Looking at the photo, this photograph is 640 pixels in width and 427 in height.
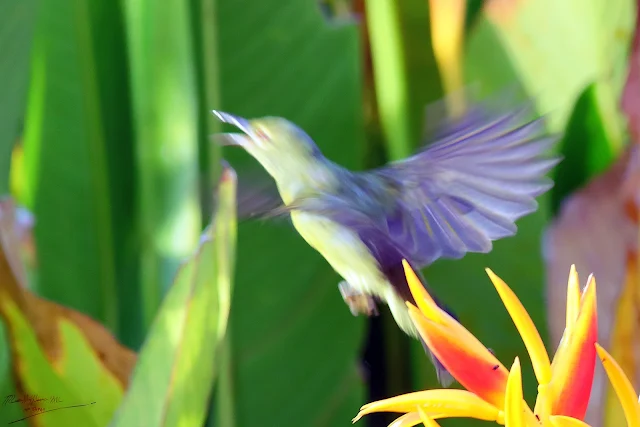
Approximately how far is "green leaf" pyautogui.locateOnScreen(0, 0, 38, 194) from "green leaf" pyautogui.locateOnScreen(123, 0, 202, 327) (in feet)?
0.12

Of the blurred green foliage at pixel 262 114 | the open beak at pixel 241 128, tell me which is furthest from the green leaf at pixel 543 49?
the open beak at pixel 241 128

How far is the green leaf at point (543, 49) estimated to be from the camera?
265 mm

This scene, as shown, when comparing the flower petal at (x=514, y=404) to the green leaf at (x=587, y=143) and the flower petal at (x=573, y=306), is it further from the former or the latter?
the green leaf at (x=587, y=143)

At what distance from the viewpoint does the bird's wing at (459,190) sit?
171 mm

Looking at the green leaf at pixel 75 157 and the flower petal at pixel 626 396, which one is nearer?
the flower petal at pixel 626 396

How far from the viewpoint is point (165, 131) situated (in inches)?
9.7

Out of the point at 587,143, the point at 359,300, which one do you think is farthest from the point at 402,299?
the point at 587,143

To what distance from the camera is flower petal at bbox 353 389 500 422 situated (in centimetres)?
16

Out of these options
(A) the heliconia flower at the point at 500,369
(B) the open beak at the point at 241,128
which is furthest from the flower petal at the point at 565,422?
(B) the open beak at the point at 241,128

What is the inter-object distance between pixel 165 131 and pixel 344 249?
94 mm

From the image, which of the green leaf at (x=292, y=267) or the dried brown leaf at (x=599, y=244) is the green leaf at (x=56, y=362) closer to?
the green leaf at (x=292, y=267)

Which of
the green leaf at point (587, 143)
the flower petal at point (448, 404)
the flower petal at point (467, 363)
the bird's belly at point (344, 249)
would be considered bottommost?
the flower petal at point (448, 404)

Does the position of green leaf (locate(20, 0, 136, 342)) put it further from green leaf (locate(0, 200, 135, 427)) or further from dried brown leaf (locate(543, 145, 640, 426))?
dried brown leaf (locate(543, 145, 640, 426))

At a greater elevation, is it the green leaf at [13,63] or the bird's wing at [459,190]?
the green leaf at [13,63]
